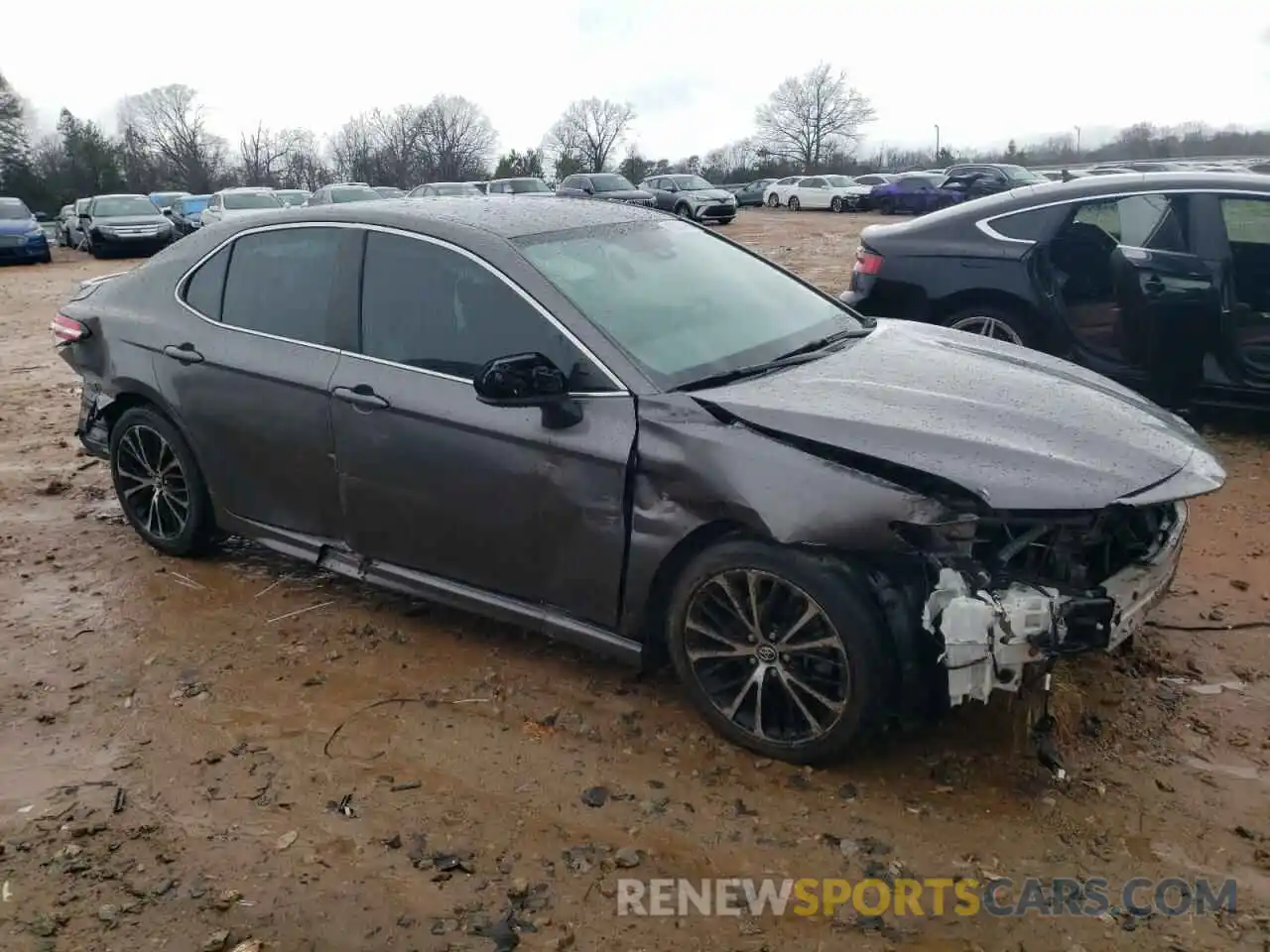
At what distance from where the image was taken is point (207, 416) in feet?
15.2

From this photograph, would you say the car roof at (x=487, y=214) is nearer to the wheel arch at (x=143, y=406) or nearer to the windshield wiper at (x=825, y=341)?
the windshield wiper at (x=825, y=341)

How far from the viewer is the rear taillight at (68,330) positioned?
203 inches

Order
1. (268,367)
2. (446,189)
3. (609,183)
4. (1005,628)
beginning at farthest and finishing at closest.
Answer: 1. (609,183)
2. (446,189)
3. (268,367)
4. (1005,628)

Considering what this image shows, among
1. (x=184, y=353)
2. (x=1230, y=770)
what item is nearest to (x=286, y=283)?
(x=184, y=353)

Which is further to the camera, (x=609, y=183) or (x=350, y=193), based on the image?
(x=609, y=183)

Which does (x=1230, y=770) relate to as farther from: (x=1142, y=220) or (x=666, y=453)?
(x=1142, y=220)

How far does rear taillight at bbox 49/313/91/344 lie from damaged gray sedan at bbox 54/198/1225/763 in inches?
15.9

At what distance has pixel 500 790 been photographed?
3.30 metres

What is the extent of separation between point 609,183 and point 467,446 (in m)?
30.2

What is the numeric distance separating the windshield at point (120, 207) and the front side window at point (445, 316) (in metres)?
24.6

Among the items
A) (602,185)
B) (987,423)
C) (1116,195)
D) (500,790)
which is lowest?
(500,790)

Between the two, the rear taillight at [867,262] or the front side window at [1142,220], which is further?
the rear taillight at [867,262]

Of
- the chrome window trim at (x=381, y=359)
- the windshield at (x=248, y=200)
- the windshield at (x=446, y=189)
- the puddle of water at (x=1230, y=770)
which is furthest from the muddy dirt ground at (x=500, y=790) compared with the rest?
the windshield at (x=446, y=189)

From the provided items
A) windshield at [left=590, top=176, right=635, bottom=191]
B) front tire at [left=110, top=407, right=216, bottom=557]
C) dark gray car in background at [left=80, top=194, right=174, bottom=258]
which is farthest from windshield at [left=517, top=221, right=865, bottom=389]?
windshield at [left=590, top=176, right=635, bottom=191]
